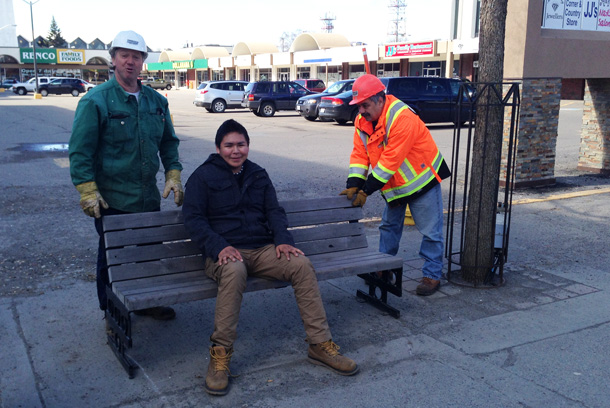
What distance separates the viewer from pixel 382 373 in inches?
144

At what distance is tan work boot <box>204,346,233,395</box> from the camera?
11.0ft

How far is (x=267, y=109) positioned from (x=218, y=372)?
24212 mm

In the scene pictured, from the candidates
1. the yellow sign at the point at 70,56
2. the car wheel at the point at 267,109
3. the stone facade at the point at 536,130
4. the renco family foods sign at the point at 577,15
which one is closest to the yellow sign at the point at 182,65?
the yellow sign at the point at 70,56

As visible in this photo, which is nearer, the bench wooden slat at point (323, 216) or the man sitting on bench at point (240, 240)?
the man sitting on bench at point (240, 240)

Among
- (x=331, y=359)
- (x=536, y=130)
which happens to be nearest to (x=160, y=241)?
(x=331, y=359)

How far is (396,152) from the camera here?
15.1ft

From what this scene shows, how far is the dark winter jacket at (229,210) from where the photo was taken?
3822 millimetres

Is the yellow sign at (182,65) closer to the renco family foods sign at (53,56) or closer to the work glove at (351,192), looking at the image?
the renco family foods sign at (53,56)

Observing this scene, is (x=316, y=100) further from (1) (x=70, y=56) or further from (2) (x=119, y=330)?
(1) (x=70, y=56)

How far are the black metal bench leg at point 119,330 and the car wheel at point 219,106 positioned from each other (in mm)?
26697

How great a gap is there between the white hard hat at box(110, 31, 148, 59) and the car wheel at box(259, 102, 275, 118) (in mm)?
23299

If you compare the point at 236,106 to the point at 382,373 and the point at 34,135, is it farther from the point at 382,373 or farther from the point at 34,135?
the point at 382,373

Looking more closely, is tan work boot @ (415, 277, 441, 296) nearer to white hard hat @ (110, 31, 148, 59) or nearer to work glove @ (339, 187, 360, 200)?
work glove @ (339, 187, 360, 200)

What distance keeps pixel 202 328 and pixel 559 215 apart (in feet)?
17.9
